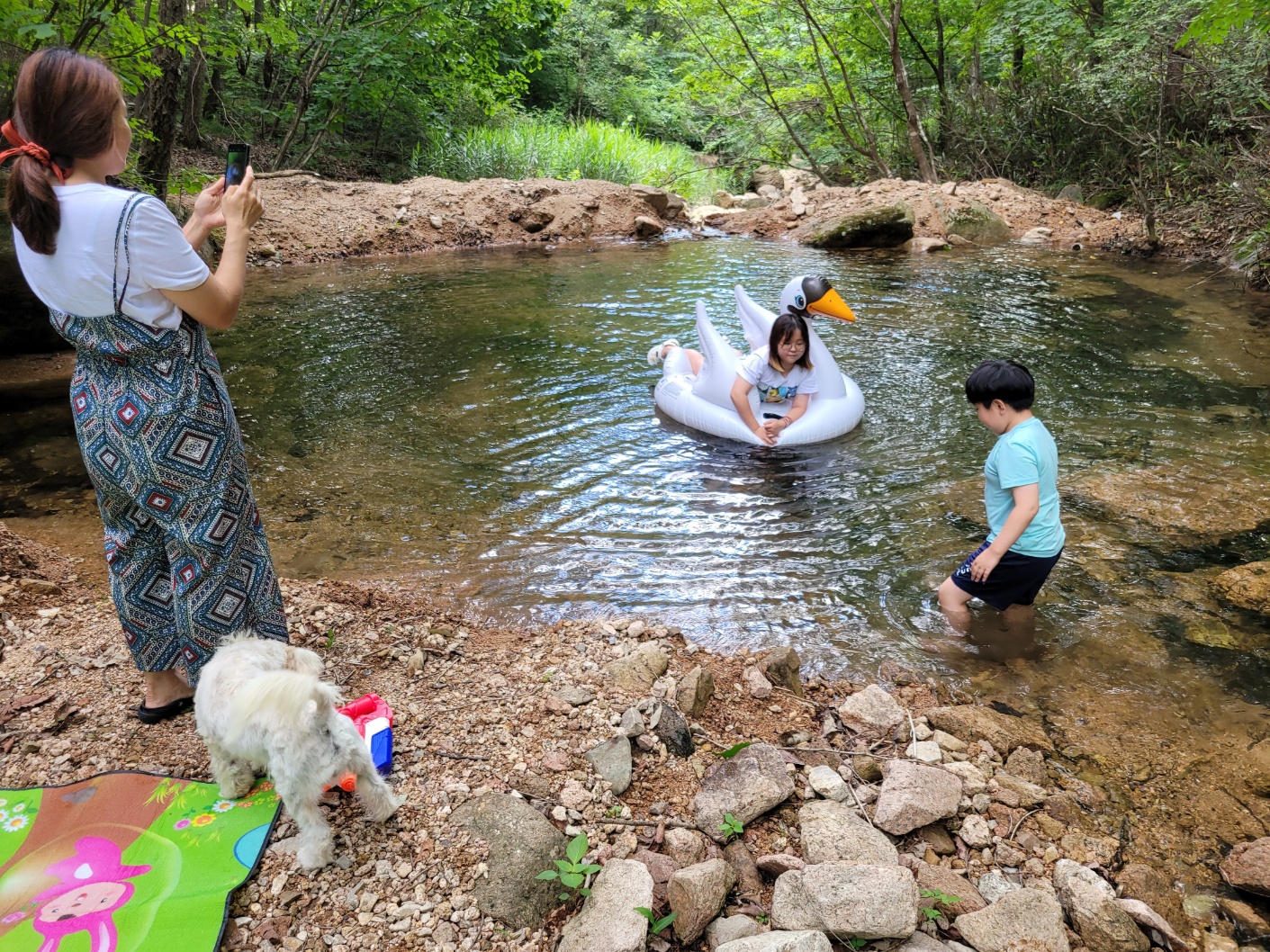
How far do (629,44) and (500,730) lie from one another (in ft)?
90.1

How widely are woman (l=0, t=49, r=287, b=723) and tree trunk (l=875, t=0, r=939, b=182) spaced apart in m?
14.4

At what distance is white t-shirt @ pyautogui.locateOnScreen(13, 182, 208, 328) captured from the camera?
199 cm

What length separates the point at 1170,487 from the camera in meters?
4.68

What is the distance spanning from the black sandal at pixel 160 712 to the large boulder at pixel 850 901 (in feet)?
6.53

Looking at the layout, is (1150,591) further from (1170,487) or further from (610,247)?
(610,247)

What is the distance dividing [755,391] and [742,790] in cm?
376

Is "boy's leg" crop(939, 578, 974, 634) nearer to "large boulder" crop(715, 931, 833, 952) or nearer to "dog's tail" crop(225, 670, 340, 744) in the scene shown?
"large boulder" crop(715, 931, 833, 952)

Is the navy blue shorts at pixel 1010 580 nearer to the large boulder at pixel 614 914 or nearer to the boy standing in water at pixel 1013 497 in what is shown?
the boy standing in water at pixel 1013 497

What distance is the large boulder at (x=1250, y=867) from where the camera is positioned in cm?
221

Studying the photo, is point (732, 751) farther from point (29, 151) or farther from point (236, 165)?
point (29, 151)

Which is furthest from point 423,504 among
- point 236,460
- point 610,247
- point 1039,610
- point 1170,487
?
point 610,247

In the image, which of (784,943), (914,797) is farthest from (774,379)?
(784,943)

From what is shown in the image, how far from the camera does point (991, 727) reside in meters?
2.87

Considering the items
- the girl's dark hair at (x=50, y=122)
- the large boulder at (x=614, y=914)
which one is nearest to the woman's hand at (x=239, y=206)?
the girl's dark hair at (x=50, y=122)
